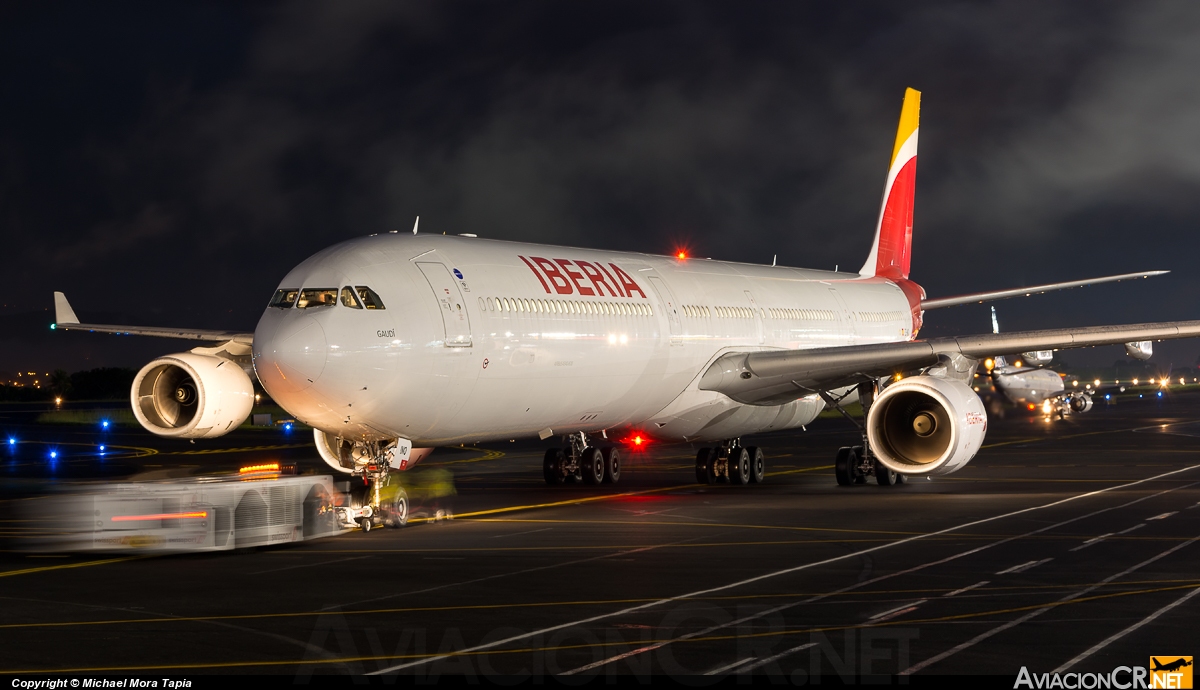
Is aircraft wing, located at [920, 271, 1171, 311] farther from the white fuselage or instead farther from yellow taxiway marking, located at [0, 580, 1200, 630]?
yellow taxiway marking, located at [0, 580, 1200, 630]

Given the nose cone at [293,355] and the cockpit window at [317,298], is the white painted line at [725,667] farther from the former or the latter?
the cockpit window at [317,298]

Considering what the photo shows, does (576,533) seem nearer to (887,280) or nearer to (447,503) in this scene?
(447,503)

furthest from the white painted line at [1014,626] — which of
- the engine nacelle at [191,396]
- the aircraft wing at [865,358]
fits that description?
the engine nacelle at [191,396]

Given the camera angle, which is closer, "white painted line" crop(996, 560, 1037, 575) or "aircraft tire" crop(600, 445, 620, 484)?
"white painted line" crop(996, 560, 1037, 575)

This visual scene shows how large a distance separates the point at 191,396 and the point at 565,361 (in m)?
6.22

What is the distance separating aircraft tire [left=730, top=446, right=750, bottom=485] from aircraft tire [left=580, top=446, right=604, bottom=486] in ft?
8.98

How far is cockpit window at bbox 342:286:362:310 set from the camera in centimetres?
1680

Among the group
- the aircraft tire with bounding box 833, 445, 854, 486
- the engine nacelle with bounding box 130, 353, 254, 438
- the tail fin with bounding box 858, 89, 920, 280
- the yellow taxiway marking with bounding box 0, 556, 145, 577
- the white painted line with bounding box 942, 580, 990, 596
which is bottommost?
the white painted line with bounding box 942, 580, 990, 596

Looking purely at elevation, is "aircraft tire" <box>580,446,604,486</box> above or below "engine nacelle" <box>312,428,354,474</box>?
below

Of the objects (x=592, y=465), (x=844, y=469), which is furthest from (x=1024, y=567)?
(x=592, y=465)

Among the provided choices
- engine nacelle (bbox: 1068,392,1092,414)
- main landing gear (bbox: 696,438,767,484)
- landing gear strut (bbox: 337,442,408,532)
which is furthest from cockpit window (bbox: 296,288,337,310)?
engine nacelle (bbox: 1068,392,1092,414)

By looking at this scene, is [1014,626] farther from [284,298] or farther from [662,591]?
[284,298]

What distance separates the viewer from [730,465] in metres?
26.6

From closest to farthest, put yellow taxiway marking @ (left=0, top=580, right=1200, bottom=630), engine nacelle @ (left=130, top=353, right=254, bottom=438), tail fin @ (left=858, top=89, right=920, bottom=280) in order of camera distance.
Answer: yellow taxiway marking @ (left=0, top=580, right=1200, bottom=630)
engine nacelle @ (left=130, top=353, right=254, bottom=438)
tail fin @ (left=858, top=89, right=920, bottom=280)
